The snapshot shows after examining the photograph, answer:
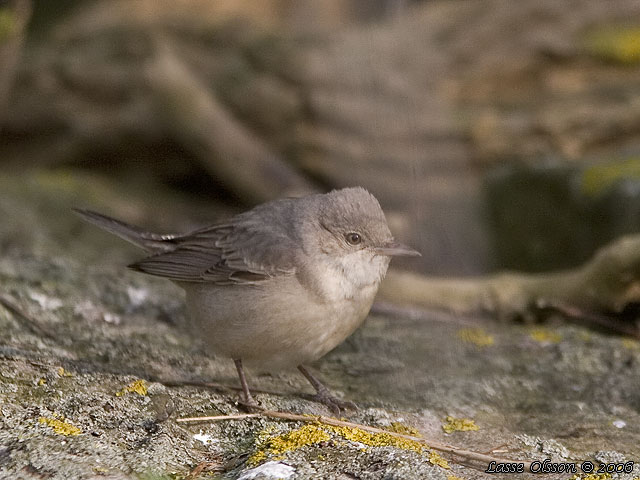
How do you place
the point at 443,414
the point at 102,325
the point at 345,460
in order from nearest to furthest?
the point at 345,460 < the point at 443,414 < the point at 102,325

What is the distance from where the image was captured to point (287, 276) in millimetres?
3914

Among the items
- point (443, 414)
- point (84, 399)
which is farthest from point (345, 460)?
point (84, 399)

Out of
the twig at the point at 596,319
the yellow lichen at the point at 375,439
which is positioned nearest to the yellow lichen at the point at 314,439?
the yellow lichen at the point at 375,439

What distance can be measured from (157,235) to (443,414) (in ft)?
6.57

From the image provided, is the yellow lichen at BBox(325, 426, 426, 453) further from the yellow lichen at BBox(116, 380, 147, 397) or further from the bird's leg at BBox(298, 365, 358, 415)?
the yellow lichen at BBox(116, 380, 147, 397)

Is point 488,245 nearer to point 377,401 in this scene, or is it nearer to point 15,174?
point 377,401

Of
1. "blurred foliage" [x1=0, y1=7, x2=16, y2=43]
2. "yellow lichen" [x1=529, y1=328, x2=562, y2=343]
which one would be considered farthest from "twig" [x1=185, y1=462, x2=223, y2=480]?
"blurred foliage" [x1=0, y1=7, x2=16, y2=43]

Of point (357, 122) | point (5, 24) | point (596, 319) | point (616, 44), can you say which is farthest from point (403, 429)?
point (616, 44)

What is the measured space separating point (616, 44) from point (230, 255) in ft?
15.5

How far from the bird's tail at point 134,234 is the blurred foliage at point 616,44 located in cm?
460

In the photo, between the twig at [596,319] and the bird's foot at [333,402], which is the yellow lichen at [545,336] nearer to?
the twig at [596,319]

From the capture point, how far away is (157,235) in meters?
4.66

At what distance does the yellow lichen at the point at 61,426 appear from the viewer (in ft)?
9.53

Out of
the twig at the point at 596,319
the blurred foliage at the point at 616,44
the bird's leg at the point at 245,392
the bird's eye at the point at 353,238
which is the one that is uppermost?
the blurred foliage at the point at 616,44
